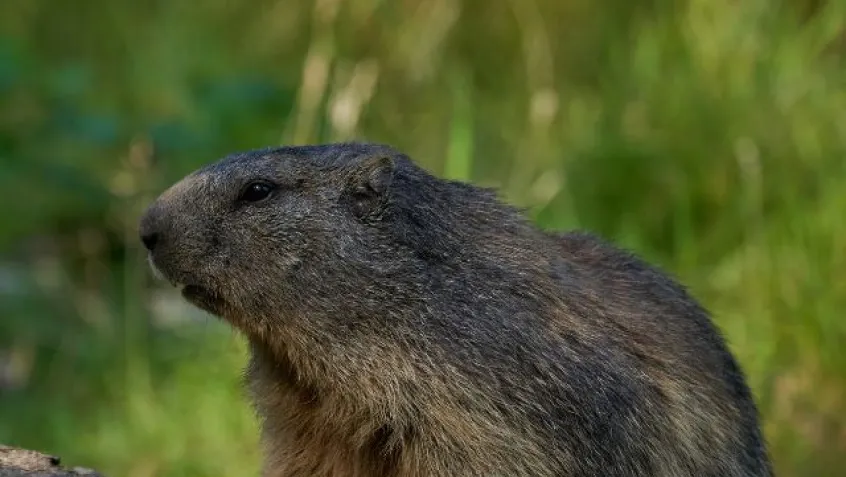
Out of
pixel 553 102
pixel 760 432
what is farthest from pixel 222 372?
pixel 760 432

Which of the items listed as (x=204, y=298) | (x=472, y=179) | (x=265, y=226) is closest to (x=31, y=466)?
(x=204, y=298)

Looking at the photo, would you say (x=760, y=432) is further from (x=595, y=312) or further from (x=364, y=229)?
(x=364, y=229)

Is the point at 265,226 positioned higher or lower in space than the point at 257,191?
lower

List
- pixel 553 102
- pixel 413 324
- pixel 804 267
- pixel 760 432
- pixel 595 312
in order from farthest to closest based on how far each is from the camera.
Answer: pixel 553 102 → pixel 804 267 → pixel 760 432 → pixel 595 312 → pixel 413 324

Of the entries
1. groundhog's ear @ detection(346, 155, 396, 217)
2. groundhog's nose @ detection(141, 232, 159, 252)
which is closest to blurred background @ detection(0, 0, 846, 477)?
groundhog's nose @ detection(141, 232, 159, 252)

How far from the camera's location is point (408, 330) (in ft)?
12.9

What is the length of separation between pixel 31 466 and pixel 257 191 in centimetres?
106

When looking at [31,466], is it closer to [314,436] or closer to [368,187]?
[314,436]

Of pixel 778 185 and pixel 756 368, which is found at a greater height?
pixel 778 185

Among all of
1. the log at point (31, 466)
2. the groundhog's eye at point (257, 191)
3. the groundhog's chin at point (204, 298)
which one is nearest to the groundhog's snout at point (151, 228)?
the groundhog's chin at point (204, 298)

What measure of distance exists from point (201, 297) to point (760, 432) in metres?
2.03

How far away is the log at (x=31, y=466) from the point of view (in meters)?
3.58

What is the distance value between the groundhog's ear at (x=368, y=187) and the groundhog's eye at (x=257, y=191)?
0.25m

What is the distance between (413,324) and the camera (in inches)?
156
